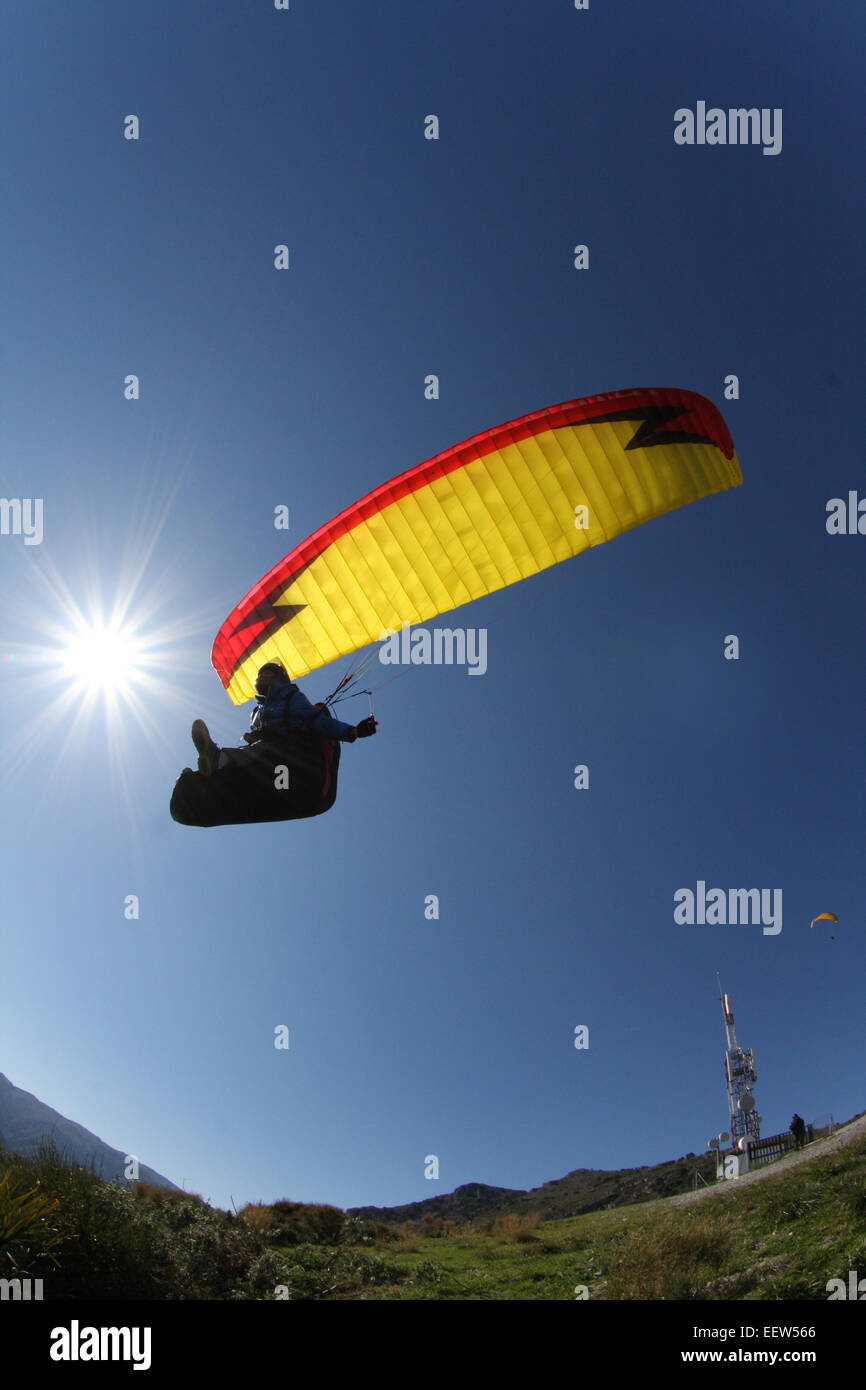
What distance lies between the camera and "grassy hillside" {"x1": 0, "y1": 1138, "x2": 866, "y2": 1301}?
25.8 feet

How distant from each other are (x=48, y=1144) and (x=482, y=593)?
33.7ft

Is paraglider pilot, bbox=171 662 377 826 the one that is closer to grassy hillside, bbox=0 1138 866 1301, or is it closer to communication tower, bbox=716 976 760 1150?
grassy hillside, bbox=0 1138 866 1301

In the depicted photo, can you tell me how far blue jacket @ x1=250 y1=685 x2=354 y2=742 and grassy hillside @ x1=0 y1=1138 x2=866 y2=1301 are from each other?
612cm

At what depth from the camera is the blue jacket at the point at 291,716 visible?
7.71 metres

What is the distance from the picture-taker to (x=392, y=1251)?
567 inches

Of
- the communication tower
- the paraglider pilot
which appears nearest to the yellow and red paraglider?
the paraglider pilot

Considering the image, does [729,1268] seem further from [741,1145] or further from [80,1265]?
[741,1145]

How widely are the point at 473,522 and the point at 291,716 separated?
159 inches

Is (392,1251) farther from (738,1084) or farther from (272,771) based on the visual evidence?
(738,1084)

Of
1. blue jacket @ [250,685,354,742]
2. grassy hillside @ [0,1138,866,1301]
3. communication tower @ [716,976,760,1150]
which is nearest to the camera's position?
blue jacket @ [250,685,354,742]

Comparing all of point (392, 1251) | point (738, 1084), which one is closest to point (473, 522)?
point (392, 1251)

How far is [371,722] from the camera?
25.1 feet

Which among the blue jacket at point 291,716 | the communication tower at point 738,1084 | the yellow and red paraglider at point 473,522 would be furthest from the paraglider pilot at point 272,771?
the communication tower at point 738,1084
